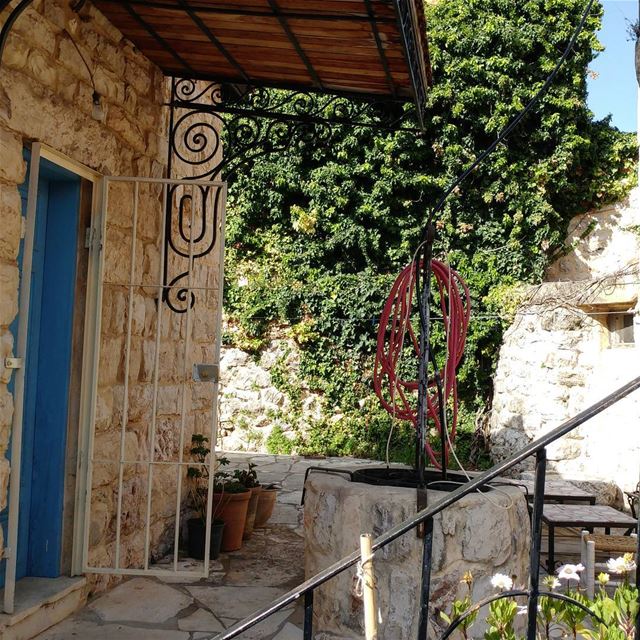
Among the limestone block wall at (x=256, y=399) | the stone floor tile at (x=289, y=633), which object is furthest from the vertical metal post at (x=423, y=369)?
the limestone block wall at (x=256, y=399)

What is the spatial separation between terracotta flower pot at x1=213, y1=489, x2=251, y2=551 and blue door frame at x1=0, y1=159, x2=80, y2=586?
4.45ft

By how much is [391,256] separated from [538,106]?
279 centimetres

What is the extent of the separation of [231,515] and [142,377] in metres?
1.21

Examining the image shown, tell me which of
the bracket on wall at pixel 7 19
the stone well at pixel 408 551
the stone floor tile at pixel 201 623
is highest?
the bracket on wall at pixel 7 19

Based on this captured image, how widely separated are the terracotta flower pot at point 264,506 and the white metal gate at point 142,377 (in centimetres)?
79

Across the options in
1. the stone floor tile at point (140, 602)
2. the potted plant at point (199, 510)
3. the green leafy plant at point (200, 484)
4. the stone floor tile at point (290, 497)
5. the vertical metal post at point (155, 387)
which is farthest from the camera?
the stone floor tile at point (290, 497)

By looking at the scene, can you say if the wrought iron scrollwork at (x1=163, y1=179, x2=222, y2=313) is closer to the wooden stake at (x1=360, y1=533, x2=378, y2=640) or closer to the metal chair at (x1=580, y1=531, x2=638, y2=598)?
the metal chair at (x1=580, y1=531, x2=638, y2=598)

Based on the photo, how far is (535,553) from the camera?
1.49 metres

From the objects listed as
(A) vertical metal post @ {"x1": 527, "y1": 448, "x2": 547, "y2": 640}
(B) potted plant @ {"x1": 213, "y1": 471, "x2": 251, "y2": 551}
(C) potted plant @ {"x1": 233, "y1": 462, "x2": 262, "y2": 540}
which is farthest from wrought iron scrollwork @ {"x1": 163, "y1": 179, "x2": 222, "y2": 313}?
(A) vertical metal post @ {"x1": 527, "y1": 448, "x2": 547, "y2": 640}

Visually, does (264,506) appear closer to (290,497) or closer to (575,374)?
(290,497)

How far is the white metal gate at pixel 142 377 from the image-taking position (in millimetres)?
3779

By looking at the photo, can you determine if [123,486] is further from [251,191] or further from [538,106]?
[538,106]

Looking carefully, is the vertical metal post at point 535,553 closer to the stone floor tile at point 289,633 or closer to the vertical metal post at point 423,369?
the vertical metal post at point 423,369

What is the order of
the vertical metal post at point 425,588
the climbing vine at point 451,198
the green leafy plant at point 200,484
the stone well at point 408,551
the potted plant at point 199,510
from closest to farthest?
the vertical metal post at point 425,588 → the stone well at point 408,551 → the potted plant at point 199,510 → the green leafy plant at point 200,484 → the climbing vine at point 451,198
